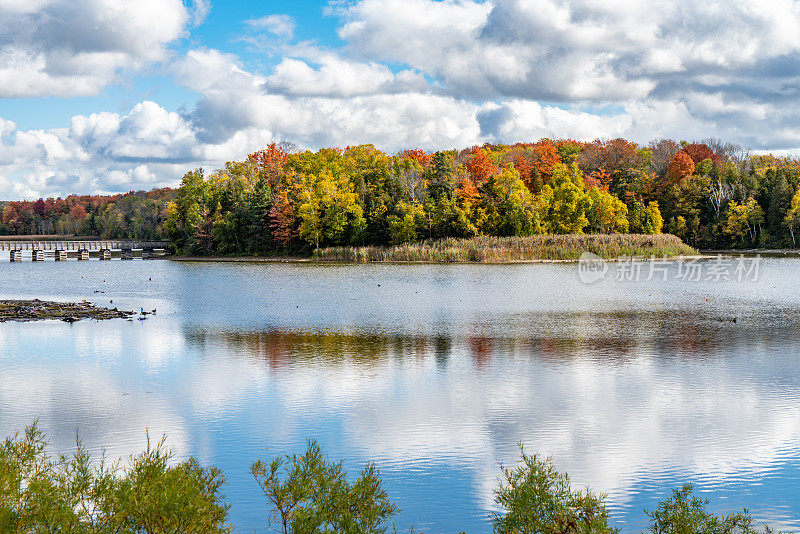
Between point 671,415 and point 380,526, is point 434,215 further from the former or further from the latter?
point 380,526

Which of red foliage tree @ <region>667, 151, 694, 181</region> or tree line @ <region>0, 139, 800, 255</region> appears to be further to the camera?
red foliage tree @ <region>667, 151, 694, 181</region>

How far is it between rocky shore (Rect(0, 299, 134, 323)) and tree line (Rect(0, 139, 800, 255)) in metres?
42.2

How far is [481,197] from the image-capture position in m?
70.2

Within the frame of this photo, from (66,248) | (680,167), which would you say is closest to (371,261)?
(66,248)

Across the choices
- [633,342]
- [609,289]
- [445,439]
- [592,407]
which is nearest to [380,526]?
[445,439]

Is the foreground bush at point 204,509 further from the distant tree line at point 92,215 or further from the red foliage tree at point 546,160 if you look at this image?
the distant tree line at point 92,215

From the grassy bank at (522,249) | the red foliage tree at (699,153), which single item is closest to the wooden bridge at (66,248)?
the grassy bank at (522,249)

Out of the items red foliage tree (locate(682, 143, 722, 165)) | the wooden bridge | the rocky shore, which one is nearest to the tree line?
red foliage tree (locate(682, 143, 722, 165))

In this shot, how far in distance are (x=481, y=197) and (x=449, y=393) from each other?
5864cm

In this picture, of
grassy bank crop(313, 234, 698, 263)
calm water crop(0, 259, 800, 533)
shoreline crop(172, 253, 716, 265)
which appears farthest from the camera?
grassy bank crop(313, 234, 698, 263)

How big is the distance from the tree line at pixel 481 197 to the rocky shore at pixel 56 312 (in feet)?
139

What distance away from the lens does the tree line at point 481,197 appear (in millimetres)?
69312

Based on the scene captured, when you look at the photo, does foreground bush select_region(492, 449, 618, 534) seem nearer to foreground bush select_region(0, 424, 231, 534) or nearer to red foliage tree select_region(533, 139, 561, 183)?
foreground bush select_region(0, 424, 231, 534)

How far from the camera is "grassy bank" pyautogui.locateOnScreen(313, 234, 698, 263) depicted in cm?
5750
